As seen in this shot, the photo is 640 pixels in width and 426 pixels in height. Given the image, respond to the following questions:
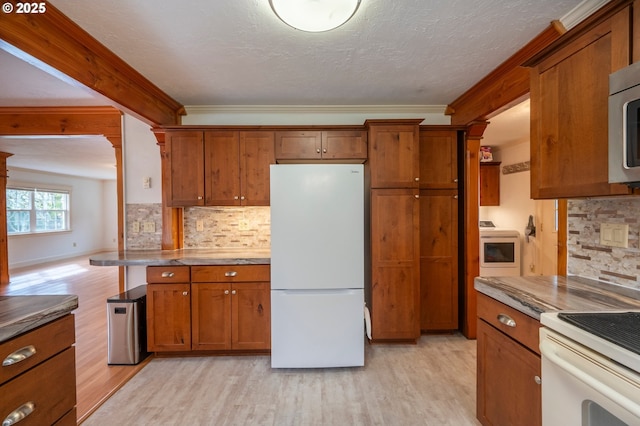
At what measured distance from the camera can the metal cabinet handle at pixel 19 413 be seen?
3.17 feet

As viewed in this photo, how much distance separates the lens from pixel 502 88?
2.18 meters

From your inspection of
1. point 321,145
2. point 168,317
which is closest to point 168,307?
point 168,317

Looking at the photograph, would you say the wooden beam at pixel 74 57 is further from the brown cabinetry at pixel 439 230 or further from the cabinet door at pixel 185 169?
the brown cabinetry at pixel 439 230

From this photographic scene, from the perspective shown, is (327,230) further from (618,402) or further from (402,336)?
(618,402)

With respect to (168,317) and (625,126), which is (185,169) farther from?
(625,126)

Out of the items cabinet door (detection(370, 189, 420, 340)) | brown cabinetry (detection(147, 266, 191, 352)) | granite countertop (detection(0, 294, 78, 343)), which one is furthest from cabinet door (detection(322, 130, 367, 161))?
granite countertop (detection(0, 294, 78, 343))

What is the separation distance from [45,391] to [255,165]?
6.73 feet

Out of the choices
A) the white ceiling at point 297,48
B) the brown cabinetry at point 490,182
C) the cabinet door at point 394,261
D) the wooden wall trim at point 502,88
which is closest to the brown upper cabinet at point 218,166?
the white ceiling at point 297,48

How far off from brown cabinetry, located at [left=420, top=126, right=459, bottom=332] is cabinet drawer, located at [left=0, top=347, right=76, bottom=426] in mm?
2675

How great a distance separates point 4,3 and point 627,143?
9.22 ft

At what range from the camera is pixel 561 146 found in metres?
1.31

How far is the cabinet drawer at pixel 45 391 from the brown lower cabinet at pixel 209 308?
109 cm

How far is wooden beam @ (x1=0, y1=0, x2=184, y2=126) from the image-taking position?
1380mm

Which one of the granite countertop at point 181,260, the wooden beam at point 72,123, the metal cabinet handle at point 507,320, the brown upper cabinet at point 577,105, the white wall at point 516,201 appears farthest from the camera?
the white wall at point 516,201
